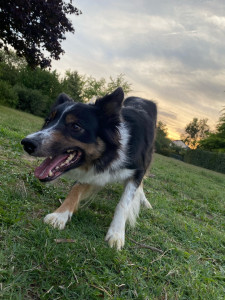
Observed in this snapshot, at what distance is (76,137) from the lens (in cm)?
267

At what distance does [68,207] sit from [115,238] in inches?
25.1

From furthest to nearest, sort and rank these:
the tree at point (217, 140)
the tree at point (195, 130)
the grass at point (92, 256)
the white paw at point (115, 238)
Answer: the tree at point (195, 130)
the tree at point (217, 140)
the white paw at point (115, 238)
the grass at point (92, 256)

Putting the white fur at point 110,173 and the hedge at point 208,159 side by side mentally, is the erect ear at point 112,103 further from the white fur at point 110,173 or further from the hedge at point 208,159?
the hedge at point 208,159

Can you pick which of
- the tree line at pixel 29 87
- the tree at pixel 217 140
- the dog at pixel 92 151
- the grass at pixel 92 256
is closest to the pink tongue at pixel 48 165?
the dog at pixel 92 151

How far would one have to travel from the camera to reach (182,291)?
1.93 meters

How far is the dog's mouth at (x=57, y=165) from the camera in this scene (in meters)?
2.46

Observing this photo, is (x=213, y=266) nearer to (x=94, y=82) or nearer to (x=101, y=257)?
(x=101, y=257)

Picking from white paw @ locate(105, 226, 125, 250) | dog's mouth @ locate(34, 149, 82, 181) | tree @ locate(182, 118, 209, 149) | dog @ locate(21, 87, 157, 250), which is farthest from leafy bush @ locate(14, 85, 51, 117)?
tree @ locate(182, 118, 209, 149)

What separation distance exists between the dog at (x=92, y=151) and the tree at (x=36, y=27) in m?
10.7

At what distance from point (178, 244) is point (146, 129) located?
1772mm

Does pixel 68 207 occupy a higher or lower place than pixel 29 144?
lower

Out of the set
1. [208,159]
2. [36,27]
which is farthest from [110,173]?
[208,159]

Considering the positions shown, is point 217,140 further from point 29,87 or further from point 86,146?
point 86,146

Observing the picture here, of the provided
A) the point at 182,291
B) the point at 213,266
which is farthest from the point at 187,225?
the point at 182,291
